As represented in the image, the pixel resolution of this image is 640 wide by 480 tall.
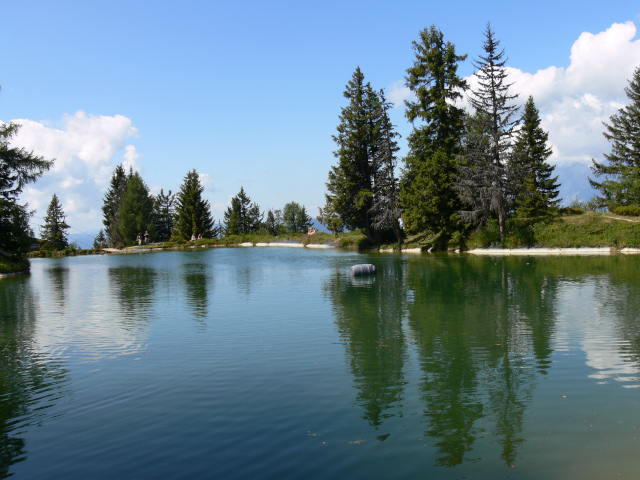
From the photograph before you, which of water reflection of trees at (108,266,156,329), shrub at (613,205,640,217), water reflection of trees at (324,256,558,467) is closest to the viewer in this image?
water reflection of trees at (324,256,558,467)

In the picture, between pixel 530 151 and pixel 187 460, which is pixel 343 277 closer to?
pixel 187 460

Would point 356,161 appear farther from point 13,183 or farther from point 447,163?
point 13,183

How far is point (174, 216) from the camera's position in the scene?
103312 millimetres

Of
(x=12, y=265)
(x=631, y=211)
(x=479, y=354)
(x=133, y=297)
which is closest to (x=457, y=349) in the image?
(x=479, y=354)

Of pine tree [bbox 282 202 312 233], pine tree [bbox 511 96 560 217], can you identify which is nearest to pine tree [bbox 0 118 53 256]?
pine tree [bbox 511 96 560 217]

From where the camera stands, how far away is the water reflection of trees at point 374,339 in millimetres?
7673

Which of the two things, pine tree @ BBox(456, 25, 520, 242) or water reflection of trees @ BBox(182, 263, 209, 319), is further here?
pine tree @ BBox(456, 25, 520, 242)

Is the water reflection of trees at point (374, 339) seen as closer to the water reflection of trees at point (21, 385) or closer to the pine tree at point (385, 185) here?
the water reflection of trees at point (21, 385)

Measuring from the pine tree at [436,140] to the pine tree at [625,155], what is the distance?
16.7 metres

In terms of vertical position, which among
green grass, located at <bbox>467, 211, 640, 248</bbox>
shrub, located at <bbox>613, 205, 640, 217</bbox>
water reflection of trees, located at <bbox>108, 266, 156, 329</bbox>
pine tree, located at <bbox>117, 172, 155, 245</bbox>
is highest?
pine tree, located at <bbox>117, 172, 155, 245</bbox>

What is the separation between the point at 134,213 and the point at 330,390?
92.7 metres

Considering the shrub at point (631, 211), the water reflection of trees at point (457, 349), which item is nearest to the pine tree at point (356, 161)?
the shrub at point (631, 211)

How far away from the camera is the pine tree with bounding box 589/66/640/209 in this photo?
153 ft

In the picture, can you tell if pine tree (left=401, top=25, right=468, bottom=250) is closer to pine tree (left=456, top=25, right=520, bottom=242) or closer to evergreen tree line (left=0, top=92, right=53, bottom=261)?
pine tree (left=456, top=25, right=520, bottom=242)
